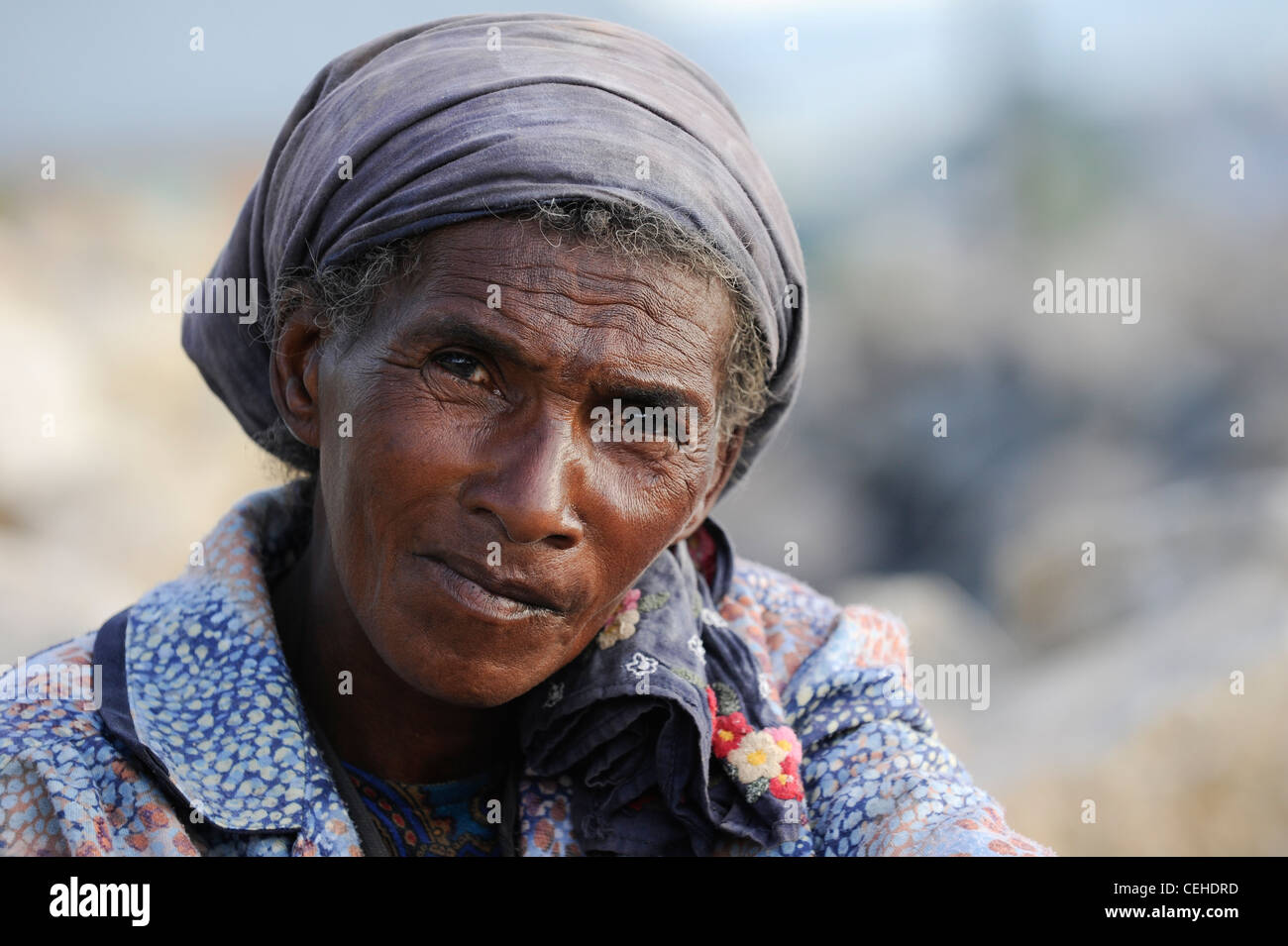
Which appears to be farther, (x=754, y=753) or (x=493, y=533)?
(x=754, y=753)

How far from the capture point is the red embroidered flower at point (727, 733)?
232 centimetres

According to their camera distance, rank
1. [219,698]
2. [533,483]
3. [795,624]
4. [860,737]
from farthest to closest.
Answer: [795,624] → [860,737] → [219,698] → [533,483]

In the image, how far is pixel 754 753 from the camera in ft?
7.57

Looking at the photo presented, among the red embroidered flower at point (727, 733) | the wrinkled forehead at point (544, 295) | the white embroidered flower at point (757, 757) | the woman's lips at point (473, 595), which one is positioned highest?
the wrinkled forehead at point (544, 295)

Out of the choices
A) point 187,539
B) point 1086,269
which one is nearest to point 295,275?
point 187,539

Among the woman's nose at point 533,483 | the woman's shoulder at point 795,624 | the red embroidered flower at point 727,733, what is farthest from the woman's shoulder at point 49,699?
the woman's shoulder at point 795,624

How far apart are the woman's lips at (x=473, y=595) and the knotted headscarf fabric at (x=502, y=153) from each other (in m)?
0.54

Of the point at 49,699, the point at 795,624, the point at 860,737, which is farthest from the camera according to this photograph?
the point at 795,624

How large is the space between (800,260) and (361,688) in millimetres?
1132

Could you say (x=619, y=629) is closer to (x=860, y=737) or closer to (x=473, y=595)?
(x=473, y=595)

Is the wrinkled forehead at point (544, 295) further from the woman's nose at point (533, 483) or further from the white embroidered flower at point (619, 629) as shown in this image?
the white embroidered flower at point (619, 629)

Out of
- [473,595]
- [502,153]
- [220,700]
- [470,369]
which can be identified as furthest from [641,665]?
[502,153]

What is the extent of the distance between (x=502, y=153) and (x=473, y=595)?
2.27 feet

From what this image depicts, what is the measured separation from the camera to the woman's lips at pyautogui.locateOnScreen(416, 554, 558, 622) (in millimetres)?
1998
